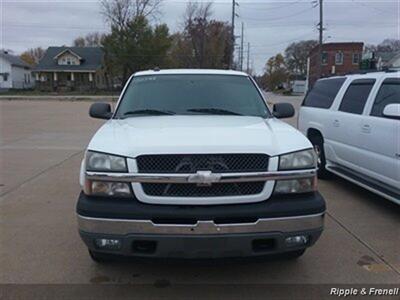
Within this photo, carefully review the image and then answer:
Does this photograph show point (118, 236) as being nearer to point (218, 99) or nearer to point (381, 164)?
point (218, 99)

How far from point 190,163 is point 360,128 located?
3.89 metres

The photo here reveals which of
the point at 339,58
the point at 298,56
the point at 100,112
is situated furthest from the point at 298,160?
the point at 298,56

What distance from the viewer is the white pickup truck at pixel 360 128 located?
587 cm

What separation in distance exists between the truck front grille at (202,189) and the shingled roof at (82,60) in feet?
256

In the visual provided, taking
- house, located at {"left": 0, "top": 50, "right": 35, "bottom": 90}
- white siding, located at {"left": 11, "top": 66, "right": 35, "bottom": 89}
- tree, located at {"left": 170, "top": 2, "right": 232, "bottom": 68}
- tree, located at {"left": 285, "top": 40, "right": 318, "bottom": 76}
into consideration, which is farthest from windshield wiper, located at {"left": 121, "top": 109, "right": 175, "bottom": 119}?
tree, located at {"left": 285, "top": 40, "right": 318, "bottom": 76}

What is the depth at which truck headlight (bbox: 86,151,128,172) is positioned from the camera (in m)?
3.64

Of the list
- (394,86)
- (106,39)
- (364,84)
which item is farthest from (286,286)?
(106,39)

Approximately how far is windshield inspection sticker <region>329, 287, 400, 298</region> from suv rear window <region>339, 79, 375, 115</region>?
3.38 metres

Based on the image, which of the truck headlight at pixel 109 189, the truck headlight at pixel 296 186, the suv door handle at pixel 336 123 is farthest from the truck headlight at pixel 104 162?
the suv door handle at pixel 336 123

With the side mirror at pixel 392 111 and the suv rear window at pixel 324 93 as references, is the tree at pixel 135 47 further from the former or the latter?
the side mirror at pixel 392 111

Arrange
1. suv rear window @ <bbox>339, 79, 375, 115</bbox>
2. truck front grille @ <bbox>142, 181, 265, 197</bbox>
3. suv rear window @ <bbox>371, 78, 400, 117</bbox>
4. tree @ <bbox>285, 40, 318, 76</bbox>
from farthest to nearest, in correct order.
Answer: tree @ <bbox>285, 40, 318, 76</bbox>, suv rear window @ <bbox>339, 79, 375, 115</bbox>, suv rear window @ <bbox>371, 78, 400, 117</bbox>, truck front grille @ <bbox>142, 181, 265, 197</bbox>

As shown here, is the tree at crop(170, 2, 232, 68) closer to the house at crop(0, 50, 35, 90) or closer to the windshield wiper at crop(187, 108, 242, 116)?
the house at crop(0, 50, 35, 90)

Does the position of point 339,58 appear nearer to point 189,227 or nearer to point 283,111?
point 283,111

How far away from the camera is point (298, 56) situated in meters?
113
